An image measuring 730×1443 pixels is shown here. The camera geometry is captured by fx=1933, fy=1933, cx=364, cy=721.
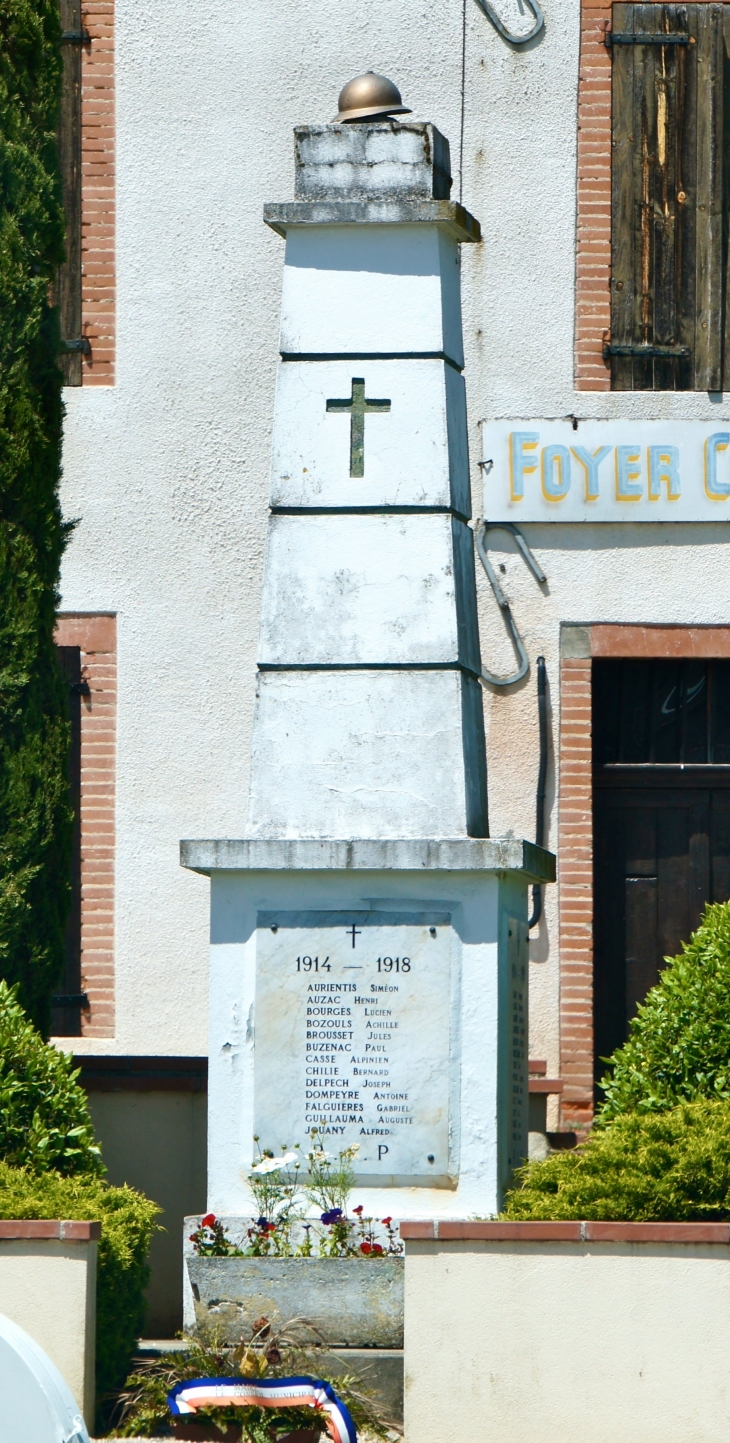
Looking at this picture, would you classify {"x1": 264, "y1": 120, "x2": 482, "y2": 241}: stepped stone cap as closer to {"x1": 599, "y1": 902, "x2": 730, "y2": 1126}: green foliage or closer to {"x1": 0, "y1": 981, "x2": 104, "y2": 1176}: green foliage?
{"x1": 599, "y1": 902, "x2": 730, "y2": 1126}: green foliage

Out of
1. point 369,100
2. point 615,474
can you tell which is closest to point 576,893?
point 615,474

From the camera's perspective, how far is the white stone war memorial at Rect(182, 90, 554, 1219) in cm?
674

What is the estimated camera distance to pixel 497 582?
33.0ft

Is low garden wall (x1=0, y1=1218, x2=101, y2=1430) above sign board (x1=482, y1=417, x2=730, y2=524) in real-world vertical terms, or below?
below

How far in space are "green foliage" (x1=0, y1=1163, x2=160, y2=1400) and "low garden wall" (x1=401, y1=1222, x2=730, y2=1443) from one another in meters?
0.99

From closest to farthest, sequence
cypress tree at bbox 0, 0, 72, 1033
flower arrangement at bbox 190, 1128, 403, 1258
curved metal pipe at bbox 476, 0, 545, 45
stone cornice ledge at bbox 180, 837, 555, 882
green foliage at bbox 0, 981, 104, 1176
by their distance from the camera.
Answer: flower arrangement at bbox 190, 1128, 403, 1258 < green foliage at bbox 0, 981, 104, 1176 < stone cornice ledge at bbox 180, 837, 555, 882 < cypress tree at bbox 0, 0, 72, 1033 < curved metal pipe at bbox 476, 0, 545, 45

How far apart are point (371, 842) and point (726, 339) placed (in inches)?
182

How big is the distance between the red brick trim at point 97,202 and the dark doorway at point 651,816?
3163 mm

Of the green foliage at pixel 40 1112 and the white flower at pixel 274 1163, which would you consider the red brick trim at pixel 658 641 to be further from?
the green foliage at pixel 40 1112

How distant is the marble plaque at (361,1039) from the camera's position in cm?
671

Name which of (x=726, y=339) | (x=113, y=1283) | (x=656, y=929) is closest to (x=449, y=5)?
(x=726, y=339)

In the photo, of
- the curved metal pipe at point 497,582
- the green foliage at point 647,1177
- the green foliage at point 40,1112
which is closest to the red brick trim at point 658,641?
the curved metal pipe at point 497,582

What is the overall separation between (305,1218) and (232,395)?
504cm

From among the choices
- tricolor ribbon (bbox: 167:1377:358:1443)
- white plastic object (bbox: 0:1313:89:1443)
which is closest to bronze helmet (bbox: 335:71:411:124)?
tricolor ribbon (bbox: 167:1377:358:1443)
